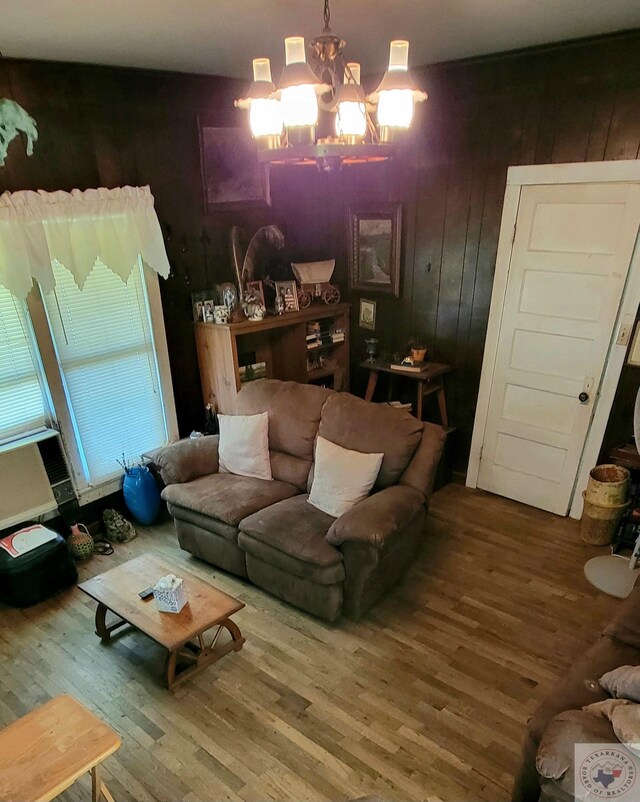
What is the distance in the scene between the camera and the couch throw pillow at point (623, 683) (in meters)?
1.62

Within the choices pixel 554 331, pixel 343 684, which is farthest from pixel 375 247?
pixel 343 684

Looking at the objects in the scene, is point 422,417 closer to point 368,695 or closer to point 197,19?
point 368,695

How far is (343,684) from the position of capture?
7.93 ft

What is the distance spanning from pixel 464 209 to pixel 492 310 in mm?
736

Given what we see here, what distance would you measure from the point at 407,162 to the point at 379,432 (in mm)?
2132

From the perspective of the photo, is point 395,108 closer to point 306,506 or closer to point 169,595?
point 306,506

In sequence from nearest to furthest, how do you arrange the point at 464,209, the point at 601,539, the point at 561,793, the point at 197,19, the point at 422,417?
the point at 561,793
the point at 197,19
the point at 601,539
the point at 464,209
the point at 422,417

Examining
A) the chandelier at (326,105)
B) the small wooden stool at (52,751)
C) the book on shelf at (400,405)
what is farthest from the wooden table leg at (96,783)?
the book on shelf at (400,405)

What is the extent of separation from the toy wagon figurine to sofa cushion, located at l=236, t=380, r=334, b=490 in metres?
1.03

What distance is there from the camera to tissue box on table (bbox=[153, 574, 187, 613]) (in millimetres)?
2370

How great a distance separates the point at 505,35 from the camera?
9.09 ft

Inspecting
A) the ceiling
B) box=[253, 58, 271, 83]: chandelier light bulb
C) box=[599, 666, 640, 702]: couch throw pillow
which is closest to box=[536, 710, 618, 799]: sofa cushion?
box=[599, 666, 640, 702]: couch throw pillow

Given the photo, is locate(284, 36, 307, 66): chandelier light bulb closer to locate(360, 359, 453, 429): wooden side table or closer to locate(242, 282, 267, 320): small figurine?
locate(242, 282, 267, 320): small figurine

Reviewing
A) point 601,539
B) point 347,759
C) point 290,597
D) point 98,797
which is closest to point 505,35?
point 601,539
